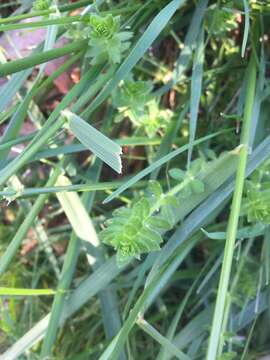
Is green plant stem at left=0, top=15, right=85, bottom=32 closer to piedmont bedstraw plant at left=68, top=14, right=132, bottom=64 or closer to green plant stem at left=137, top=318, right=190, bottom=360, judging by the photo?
piedmont bedstraw plant at left=68, top=14, right=132, bottom=64

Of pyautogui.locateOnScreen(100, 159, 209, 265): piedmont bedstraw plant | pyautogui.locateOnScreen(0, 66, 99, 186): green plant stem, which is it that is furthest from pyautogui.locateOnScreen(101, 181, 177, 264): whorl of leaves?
pyautogui.locateOnScreen(0, 66, 99, 186): green plant stem

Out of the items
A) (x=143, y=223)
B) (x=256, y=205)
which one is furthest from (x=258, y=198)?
(x=143, y=223)

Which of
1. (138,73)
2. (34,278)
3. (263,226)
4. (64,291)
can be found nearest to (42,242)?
(34,278)

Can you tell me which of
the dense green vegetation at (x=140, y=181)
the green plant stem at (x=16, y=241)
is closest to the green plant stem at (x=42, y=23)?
the dense green vegetation at (x=140, y=181)

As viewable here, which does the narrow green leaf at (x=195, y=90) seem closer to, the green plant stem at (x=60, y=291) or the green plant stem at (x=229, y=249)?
the green plant stem at (x=229, y=249)

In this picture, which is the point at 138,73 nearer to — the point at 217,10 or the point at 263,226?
the point at 217,10

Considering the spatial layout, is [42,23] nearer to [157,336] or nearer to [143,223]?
[143,223]

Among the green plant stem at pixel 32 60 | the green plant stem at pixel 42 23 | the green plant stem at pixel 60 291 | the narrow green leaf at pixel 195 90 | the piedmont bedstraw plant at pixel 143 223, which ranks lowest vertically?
the green plant stem at pixel 60 291

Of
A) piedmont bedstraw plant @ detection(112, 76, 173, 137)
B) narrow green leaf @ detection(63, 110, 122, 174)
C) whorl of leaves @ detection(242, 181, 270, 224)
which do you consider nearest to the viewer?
narrow green leaf @ detection(63, 110, 122, 174)
